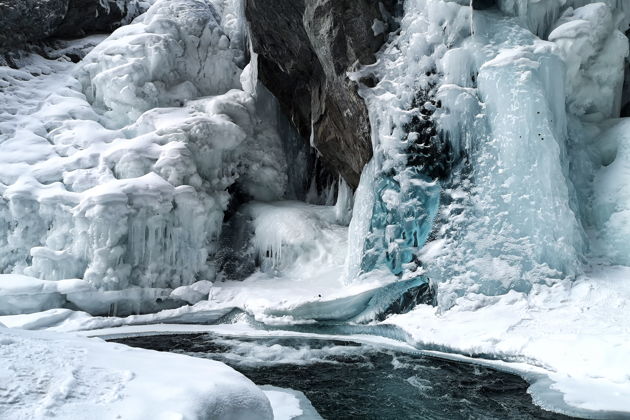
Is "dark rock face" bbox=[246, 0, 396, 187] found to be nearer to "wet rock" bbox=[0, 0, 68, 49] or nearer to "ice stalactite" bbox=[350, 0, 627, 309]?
"ice stalactite" bbox=[350, 0, 627, 309]

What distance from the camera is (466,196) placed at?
30.3ft

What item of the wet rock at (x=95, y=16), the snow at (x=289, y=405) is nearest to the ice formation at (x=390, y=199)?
the snow at (x=289, y=405)

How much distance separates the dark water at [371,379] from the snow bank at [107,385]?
2.07 m

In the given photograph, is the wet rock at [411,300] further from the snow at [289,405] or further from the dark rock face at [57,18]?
the dark rock face at [57,18]

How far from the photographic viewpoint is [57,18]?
A: 17.2 meters

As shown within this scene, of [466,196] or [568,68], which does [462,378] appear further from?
[568,68]

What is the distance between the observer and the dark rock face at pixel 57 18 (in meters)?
16.0

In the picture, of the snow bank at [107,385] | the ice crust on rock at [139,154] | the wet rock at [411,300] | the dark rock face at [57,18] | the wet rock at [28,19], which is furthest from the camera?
the dark rock face at [57,18]

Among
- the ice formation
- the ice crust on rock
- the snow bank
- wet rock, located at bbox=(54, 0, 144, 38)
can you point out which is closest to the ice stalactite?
the ice formation

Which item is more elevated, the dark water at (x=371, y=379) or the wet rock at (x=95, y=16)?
the wet rock at (x=95, y=16)

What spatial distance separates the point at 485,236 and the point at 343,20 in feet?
17.1

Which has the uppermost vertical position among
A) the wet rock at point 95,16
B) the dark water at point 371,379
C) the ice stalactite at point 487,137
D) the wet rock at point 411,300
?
the wet rock at point 95,16

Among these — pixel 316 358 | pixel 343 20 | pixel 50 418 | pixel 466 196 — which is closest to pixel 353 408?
pixel 316 358

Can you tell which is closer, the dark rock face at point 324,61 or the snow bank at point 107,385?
the snow bank at point 107,385
